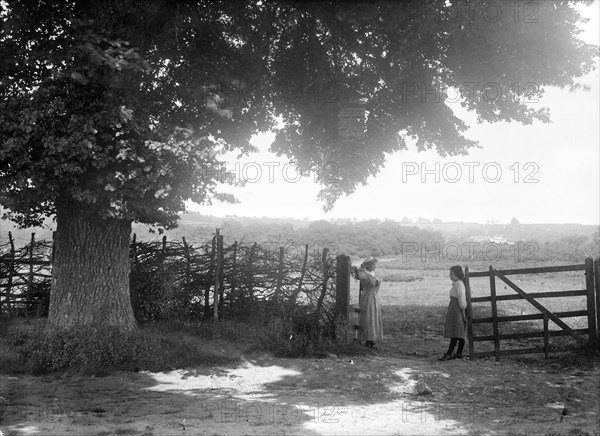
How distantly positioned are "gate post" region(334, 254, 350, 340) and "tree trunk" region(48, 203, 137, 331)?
4837 mm

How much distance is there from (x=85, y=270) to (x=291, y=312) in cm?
480

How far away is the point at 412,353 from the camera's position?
38.8ft

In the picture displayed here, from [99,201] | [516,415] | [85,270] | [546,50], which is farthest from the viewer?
[546,50]

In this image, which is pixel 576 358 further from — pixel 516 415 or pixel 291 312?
pixel 291 312

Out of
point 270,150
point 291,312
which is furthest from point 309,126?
point 291,312

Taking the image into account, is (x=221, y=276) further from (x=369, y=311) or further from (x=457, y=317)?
(x=457, y=317)

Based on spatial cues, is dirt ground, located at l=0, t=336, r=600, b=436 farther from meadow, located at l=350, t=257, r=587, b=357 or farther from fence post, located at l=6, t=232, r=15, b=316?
fence post, located at l=6, t=232, r=15, b=316

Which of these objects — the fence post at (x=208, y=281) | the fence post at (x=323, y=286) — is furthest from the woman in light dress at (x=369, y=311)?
the fence post at (x=208, y=281)

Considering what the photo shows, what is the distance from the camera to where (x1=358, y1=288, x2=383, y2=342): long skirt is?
1184 centimetres

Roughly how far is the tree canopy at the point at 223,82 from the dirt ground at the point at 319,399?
346 centimetres

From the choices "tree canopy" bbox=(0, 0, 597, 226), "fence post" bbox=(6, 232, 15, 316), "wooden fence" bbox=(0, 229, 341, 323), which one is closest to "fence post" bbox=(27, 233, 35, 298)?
"wooden fence" bbox=(0, 229, 341, 323)

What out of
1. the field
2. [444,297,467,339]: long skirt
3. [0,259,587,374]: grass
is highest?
[444,297,467,339]: long skirt

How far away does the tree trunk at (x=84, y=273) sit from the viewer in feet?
35.1

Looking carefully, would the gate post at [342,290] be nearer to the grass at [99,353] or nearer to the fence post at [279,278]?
the fence post at [279,278]
